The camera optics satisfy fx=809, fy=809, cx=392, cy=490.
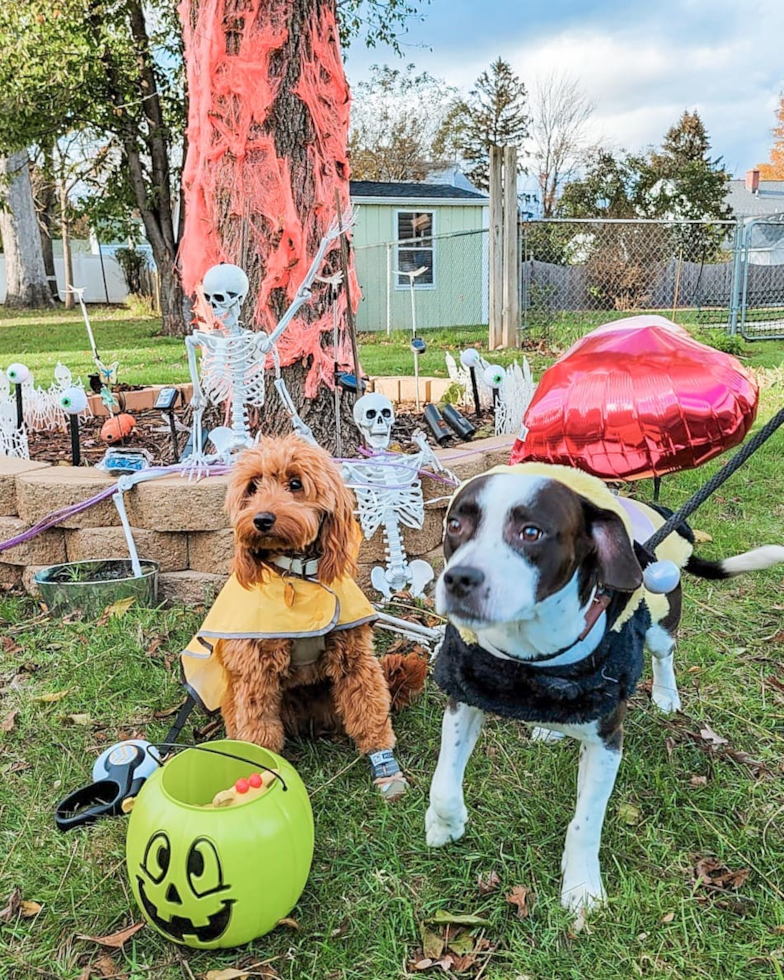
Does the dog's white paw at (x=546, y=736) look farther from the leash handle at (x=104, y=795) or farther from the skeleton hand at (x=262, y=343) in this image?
the skeleton hand at (x=262, y=343)

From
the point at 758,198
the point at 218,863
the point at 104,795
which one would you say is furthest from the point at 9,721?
the point at 758,198

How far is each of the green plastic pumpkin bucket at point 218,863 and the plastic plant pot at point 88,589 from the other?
178cm

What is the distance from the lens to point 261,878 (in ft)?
6.56

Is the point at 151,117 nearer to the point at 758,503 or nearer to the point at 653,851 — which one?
the point at 758,503

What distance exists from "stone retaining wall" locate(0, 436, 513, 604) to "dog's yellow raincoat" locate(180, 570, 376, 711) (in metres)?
1.20

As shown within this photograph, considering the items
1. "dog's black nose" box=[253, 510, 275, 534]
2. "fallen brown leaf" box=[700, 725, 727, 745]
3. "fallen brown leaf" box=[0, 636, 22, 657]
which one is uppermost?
"dog's black nose" box=[253, 510, 275, 534]

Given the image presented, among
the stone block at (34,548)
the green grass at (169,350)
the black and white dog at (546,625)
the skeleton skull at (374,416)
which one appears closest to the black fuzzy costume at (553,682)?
the black and white dog at (546,625)

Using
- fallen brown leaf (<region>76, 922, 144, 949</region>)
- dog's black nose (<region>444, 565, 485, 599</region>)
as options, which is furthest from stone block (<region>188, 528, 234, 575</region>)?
dog's black nose (<region>444, 565, 485, 599</region>)

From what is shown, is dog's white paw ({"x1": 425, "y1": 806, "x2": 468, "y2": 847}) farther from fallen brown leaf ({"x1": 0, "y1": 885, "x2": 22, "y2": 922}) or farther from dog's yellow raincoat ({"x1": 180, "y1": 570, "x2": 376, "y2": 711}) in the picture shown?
fallen brown leaf ({"x1": 0, "y1": 885, "x2": 22, "y2": 922})

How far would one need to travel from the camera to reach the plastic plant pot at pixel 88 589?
3.80 m

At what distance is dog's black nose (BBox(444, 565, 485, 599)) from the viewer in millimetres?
1779

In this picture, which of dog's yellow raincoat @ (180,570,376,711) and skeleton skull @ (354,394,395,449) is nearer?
dog's yellow raincoat @ (180,570,376,711)

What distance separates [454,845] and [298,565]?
99cm

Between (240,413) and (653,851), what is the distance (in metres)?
2.57
